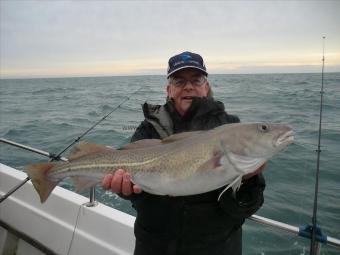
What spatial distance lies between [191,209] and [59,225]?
2.42m

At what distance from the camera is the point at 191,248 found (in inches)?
101

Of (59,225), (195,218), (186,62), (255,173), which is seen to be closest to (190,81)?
(186,62)

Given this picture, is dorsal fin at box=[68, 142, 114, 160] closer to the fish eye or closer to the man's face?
the man's face

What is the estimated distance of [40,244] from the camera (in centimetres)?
453

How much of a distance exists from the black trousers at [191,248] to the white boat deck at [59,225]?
44.9 inches

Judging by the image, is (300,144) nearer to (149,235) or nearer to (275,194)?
(275,194)

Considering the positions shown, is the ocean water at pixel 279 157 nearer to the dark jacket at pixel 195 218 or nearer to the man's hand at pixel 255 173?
the dark jacket at pixel 195 218

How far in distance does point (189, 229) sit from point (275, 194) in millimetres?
6190

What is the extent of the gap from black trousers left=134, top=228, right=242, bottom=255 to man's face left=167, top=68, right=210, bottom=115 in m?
1.06

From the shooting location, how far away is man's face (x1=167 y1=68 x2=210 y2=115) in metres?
3.00

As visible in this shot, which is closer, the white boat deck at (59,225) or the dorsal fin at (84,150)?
the dorsal fin at (84,150)

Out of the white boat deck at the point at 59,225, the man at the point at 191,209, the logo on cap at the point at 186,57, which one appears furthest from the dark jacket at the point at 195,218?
the white boat deck at the point at 59,225

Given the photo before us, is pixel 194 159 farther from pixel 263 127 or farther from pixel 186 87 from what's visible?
pixel 186 87

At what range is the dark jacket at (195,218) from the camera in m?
2.51
